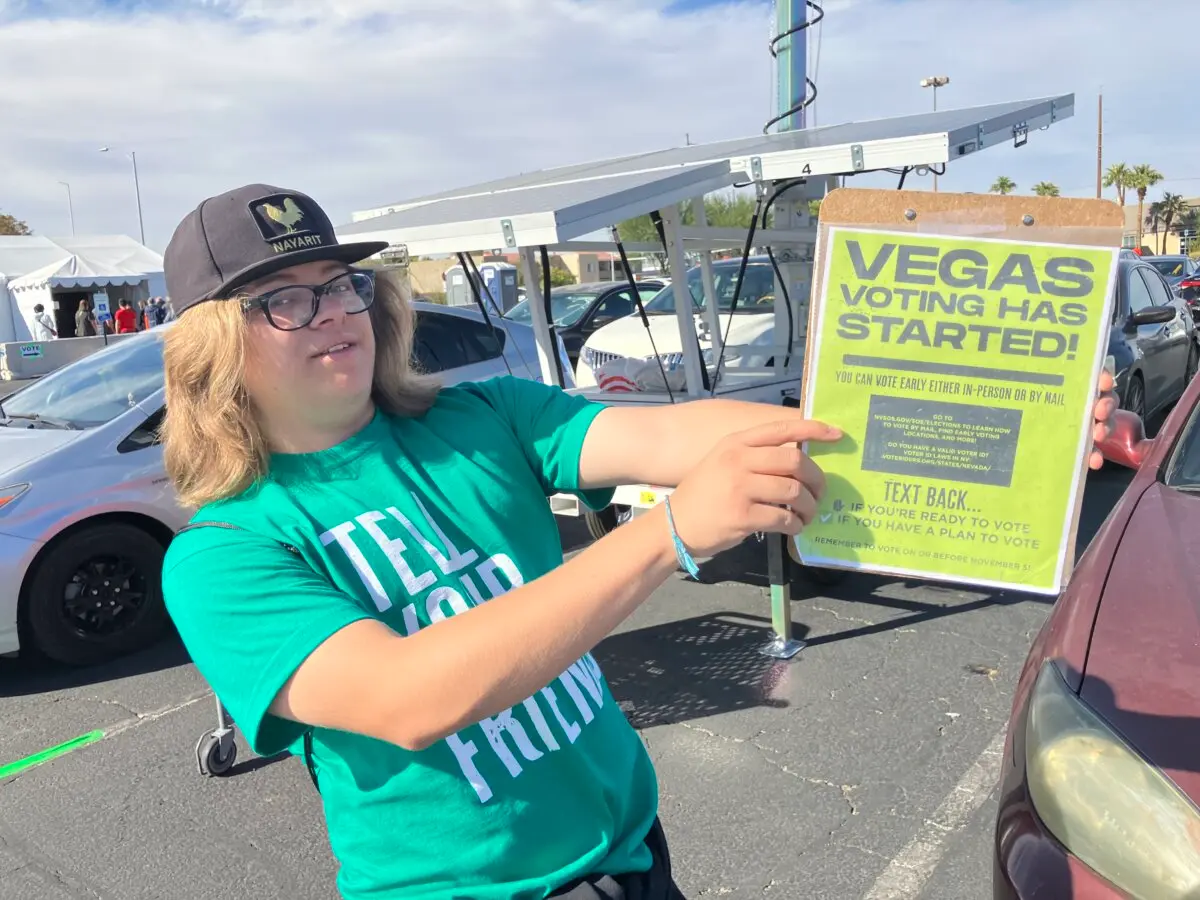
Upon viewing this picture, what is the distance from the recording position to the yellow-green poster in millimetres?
1272

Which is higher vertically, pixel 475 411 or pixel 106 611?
pixel 475 411

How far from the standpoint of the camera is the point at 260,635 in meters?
1.18

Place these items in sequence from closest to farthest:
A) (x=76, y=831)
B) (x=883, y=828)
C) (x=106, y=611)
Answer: (x=883, y=828) < (x=76, y=831) < (x=106, y=611)

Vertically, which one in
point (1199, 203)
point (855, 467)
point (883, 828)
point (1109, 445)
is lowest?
point (1199, 203)

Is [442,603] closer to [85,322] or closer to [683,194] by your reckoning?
[683,194]

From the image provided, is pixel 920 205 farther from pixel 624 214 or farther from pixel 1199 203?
pixel 1199 203

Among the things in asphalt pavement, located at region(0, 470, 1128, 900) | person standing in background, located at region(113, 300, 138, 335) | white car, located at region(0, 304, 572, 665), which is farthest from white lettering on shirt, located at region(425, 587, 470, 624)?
person standing in background, located at region(113, 300, 138, 335)

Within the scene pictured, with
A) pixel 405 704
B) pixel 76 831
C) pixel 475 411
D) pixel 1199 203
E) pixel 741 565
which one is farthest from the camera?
pixel 1199 203

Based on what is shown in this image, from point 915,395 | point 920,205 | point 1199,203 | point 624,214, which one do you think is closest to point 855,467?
point 915,395

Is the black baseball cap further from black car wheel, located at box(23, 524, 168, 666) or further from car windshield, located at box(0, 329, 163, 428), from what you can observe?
car windshield, located at box(0, 329, 163, 428)

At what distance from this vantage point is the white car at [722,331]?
23.6 ft

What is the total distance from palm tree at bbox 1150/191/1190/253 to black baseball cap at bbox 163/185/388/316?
239ft

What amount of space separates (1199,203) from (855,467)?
82.4 metres

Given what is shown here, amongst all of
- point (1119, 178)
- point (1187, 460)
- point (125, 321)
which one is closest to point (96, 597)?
point (1187, 460)
